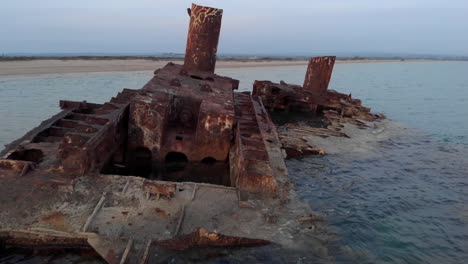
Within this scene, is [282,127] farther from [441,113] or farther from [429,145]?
[441,113]

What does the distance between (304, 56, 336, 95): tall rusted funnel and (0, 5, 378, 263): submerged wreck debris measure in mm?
7407

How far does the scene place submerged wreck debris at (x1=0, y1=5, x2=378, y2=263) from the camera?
3.43 m

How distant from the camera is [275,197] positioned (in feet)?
14.5

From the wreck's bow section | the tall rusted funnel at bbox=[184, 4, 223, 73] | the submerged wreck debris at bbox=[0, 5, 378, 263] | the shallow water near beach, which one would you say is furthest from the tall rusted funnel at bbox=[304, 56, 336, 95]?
the wreck's bow section

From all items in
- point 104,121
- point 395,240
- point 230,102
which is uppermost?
point 230,102

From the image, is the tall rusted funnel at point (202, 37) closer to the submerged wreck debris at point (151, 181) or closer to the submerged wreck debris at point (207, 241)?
the submerged wreck debris at point (151, 181)

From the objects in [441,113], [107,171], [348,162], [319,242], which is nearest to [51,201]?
[107,171]

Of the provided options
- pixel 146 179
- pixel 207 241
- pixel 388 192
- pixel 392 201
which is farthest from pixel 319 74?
pixel 207 241

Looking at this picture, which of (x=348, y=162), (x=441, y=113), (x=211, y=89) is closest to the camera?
(x=211, y=89)

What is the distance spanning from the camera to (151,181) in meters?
4.17

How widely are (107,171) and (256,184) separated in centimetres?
262

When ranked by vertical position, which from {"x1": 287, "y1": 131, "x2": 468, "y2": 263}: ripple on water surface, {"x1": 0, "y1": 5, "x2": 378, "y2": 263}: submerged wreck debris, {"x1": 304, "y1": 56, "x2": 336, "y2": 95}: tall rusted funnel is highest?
{"x1": 304, "y1": 56, "x2": 336, "y2": 95}: tall rusted funnel

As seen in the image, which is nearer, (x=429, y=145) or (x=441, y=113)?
(x=429, y=145)

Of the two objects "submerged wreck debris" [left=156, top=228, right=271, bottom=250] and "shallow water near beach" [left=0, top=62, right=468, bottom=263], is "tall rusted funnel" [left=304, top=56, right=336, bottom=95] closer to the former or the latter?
"shallow water near beach" [left=0, top=62, right=468, bottom=263]
